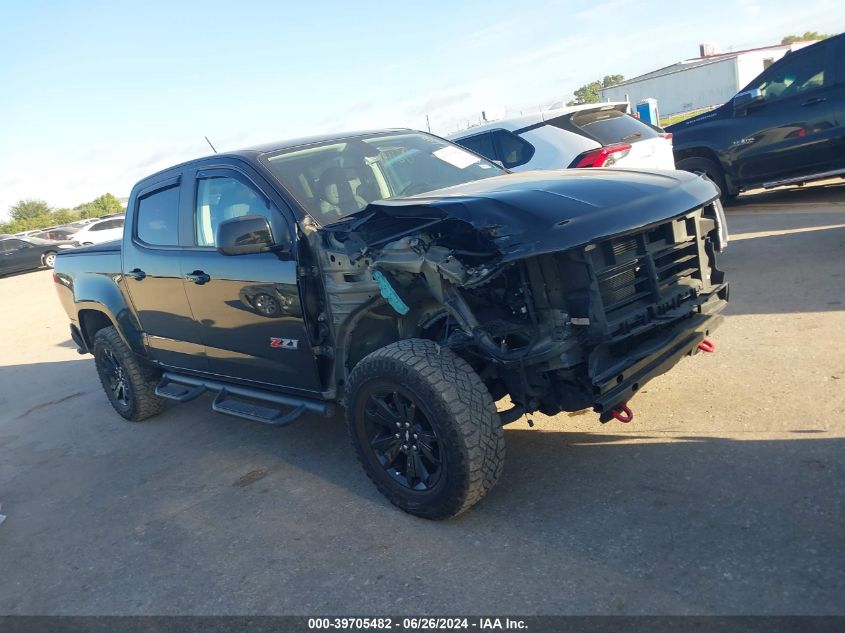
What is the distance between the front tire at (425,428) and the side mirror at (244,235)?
95 cm

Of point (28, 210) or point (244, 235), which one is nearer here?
point (244, 235)

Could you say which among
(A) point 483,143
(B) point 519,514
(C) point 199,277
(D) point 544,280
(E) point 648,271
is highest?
(A) point 483,143

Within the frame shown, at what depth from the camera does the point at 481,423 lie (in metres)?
3.27

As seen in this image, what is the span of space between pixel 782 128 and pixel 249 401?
7471mm

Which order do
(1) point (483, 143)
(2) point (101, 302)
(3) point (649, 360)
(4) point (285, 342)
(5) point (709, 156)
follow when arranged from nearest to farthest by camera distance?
1. (3) point (649, 360)
2. (4) point (285, 342)
3. (2) point (101, 302)
4. (1) point (483, 143)
5. (5) point (709, 156)

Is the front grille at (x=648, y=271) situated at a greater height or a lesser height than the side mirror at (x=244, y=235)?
lesser

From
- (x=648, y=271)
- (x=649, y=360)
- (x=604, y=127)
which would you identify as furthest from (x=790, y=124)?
(x=649, y=360)

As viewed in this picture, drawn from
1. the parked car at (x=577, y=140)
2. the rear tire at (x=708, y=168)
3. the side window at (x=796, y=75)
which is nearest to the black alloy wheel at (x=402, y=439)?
the parked car at (x=577, y=140)

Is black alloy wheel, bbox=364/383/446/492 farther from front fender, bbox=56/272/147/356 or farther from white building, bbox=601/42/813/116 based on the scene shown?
white building, bbox=601/42/813/116

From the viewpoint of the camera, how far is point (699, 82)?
44.2 metres

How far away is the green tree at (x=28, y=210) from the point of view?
58594 millimetres

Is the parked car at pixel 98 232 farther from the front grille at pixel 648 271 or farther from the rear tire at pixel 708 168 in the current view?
the front grille at pixel 648 271

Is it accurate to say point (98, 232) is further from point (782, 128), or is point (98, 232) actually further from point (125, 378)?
point (782, 128)

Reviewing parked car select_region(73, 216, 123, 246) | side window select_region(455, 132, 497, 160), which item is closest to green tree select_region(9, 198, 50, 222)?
parked car select_region(73, 216, 123, 246)
